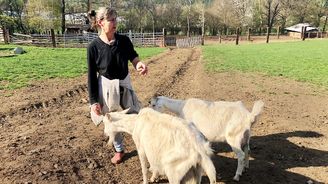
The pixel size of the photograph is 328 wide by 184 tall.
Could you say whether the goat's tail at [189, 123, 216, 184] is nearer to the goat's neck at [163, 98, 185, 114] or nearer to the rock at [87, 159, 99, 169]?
the goat's neck at [163, 98, 185, 114]

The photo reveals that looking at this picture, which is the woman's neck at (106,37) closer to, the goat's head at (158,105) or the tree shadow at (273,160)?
the goat's head at (158,105)

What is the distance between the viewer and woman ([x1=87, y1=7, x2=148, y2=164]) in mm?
5164

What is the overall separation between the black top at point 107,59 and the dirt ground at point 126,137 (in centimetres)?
130

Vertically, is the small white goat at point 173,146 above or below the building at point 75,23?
below

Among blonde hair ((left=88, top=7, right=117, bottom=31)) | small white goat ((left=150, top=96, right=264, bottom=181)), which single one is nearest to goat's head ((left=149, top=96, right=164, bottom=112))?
small white goat ((left=150, top=96, right=264, bottom=181))

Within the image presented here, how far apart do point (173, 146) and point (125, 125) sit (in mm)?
1139

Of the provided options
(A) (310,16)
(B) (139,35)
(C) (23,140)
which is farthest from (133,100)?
(A) (310,16)

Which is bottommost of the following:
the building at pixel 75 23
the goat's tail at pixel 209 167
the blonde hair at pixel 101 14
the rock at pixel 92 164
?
the rock at pixel 92 164

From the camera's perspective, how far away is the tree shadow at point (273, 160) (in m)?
5.61

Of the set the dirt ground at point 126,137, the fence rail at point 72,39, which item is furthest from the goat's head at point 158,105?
the fence rail at point 72,39

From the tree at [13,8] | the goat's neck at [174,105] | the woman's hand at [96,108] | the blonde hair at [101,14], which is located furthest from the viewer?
the tree at [13,8]

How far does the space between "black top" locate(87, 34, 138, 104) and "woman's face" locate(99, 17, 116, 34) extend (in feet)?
0.72

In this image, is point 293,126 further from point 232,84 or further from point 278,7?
point 278,7

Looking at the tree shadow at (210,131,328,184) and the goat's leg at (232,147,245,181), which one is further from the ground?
the goat's leg at (232,147,245,181)
